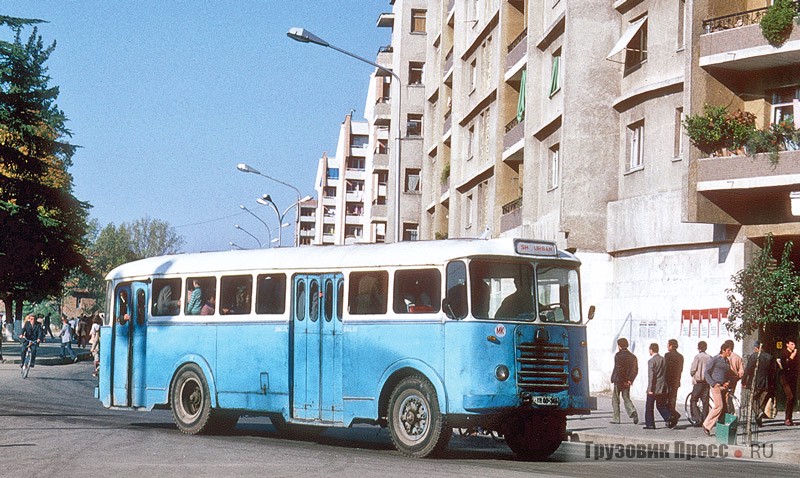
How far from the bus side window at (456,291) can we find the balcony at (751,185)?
1185cm

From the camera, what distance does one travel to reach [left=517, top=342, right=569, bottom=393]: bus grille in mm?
16266

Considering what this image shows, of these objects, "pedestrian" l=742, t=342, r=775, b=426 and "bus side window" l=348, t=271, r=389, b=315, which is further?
"pedestrian" l=742, t=342, r=775, b=426

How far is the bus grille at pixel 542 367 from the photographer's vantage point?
16266mm

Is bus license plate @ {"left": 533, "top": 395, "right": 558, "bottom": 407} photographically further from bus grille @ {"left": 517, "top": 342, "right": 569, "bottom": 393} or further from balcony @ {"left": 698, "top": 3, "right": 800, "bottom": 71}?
balcony @ {"left": 698, "top": 3, "right": 800, "bottom": 71}

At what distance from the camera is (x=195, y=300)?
20.4m

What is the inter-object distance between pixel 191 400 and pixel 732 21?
14.8 metres

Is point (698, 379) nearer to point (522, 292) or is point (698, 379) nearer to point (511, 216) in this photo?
point (522, 292)

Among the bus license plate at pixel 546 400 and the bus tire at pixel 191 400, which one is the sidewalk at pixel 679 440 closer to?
→ the bus license plate at pixel 546 400

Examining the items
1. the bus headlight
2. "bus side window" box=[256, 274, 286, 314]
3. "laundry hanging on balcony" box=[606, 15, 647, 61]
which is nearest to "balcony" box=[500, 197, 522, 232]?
"laundry hanging on balcony" box=[606, 15, 647, 61]

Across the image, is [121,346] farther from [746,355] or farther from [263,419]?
[746,355]

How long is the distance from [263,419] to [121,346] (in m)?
4.28

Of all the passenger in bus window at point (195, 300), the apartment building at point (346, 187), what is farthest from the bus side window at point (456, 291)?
the apartment building at point (346, 187)

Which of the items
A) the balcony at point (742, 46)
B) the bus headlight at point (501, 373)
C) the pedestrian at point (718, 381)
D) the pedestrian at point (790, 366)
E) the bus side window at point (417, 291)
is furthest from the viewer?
the balcony at point (742, 46)

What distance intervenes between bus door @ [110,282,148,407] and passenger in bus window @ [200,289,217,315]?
169 cm
